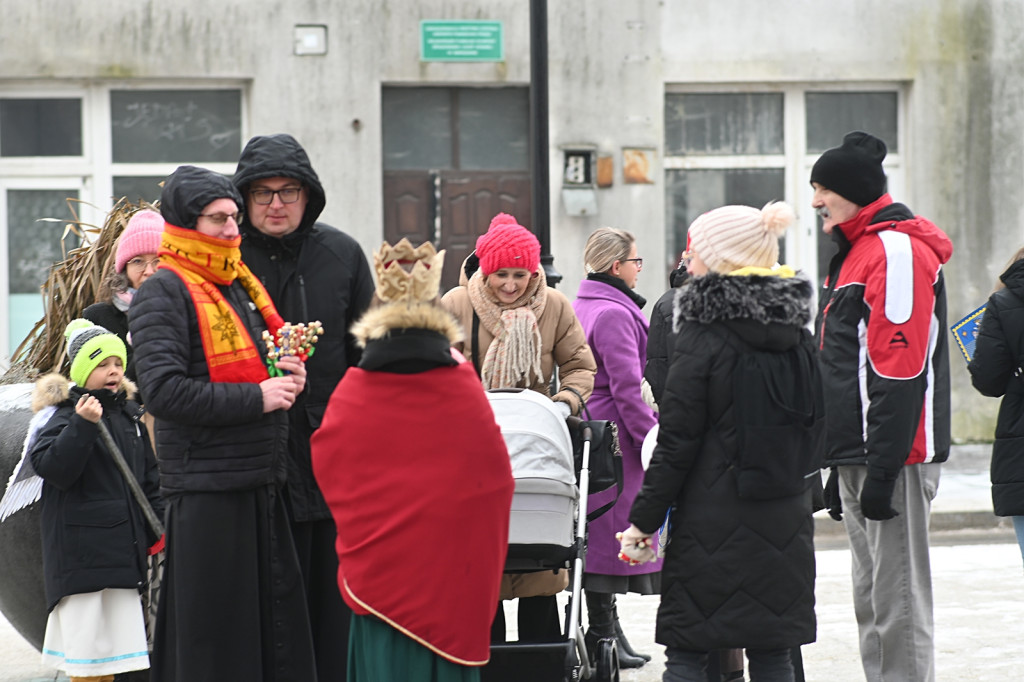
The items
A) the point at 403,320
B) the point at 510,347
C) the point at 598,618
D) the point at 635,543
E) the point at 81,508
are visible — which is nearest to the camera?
the point at 403,320

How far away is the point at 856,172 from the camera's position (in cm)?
517

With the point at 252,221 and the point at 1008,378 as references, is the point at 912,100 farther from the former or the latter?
the point at 252,221

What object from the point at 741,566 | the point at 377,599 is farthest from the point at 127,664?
the point at 741,566

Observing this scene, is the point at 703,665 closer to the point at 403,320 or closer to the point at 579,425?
the point at 579,425

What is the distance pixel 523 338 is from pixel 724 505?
1676 millimetres

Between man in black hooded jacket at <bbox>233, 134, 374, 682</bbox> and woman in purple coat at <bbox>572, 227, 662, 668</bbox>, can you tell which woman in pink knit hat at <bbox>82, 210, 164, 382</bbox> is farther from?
woman in purple coat at <bbox>572, 227, 662, 668</bbox>

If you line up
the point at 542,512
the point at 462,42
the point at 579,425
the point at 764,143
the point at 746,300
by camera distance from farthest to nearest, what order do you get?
the point at 764,143 < the point at 462,42 < the point at 579,425 < the point at 542,512 < the point at 746,300

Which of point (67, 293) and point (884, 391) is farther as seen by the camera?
point (67, 293)

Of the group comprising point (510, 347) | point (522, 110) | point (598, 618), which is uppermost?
point (522, 110)

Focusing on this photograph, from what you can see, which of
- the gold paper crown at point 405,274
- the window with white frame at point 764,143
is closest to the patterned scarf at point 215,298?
the gold paper crown at point 405,274

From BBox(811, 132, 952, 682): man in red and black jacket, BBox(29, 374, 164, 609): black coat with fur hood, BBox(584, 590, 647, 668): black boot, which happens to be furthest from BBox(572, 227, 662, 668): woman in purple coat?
BBox(29, 374, 164, 609): black coat with fur hood

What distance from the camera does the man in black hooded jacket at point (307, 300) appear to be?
15.6ft

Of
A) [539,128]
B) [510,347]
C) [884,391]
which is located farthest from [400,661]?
[539,128]

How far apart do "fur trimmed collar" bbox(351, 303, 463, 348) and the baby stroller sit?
892 mm
